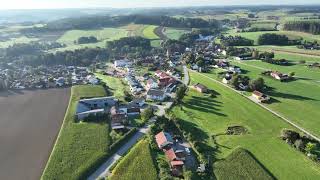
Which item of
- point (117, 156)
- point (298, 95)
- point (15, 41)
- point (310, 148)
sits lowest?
Answer: point (117, 156)

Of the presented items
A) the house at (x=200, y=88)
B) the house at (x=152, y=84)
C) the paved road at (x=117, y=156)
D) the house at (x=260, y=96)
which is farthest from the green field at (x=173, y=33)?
the paved road at (x=117, y=156)

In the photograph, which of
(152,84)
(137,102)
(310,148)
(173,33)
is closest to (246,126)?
(310,148)

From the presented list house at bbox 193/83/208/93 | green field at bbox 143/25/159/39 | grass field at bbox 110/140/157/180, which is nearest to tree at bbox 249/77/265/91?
house at bbox 193/83/208/93

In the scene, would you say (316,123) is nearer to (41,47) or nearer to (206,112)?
(206,112)

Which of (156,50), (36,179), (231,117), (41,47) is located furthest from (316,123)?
(41,47)

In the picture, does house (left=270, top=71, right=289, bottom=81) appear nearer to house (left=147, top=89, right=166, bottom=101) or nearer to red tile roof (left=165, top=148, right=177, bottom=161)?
house (left=147, top=89, right=166, bottom=101)

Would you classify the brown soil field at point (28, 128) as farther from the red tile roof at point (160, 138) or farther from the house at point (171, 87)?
the house at point (171, 87)

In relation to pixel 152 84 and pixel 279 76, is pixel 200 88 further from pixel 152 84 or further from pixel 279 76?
pixel 279 76
